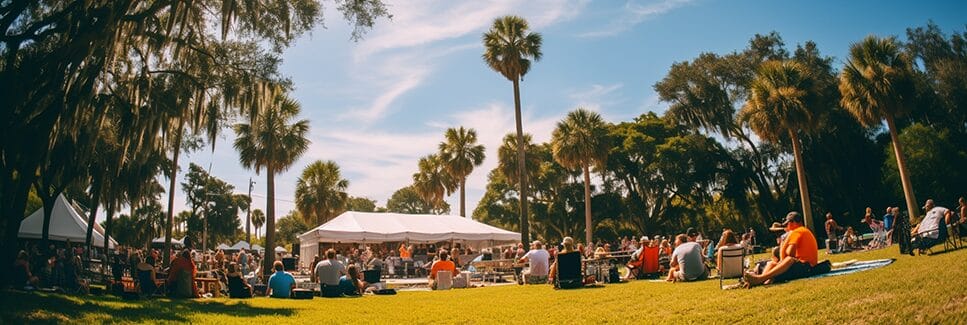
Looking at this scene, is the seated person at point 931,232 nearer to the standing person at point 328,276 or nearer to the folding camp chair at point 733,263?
the folding camp chair at point 733,263

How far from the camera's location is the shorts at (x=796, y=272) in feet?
26.1

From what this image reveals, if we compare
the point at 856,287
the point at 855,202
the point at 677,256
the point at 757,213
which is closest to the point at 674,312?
the point at 856,287

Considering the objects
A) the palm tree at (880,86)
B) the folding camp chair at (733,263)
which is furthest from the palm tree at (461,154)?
the folding camp chair at (733,263)

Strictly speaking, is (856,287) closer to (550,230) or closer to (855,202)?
(855,202)

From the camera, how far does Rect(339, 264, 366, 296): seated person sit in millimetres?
13609

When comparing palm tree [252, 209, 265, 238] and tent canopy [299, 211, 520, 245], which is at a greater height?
palm tree [252, 209, 265, 238]

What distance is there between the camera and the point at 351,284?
540 inches

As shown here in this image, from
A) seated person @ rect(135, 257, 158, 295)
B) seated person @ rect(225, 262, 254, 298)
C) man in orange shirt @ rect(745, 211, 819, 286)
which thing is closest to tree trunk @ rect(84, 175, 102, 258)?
seated person @ rect(135, 257, 158, 295)

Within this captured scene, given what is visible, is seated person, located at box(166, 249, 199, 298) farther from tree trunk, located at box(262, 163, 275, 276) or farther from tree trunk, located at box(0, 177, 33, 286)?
tree trunk, located at box(262, 163, 275, 276)

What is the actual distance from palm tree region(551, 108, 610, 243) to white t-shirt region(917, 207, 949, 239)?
20445 millimetres

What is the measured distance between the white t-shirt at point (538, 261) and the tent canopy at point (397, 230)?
10.9 m

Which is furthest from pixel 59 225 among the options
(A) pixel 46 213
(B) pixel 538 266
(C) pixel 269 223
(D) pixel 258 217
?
(D) pixel 258 217

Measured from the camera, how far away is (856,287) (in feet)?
20.6

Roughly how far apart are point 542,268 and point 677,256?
4255 mm
